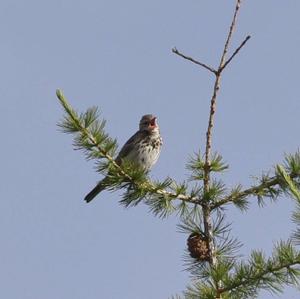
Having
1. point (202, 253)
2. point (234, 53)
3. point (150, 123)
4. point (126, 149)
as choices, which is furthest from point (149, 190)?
point (150, 123)

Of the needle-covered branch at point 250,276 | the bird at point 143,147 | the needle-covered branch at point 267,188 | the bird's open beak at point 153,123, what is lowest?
the needle-covered branch at point 250,276

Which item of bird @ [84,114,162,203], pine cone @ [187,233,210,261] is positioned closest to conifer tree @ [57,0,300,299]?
pine cone @ [187,233,210,261]

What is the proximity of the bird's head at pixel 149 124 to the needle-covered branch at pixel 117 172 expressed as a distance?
3.82 metres

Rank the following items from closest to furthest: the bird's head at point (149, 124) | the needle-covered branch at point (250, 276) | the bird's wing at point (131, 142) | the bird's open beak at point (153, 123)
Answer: the needle-covered branch at point (250, 276) < the bird's wing at point (131, 142) < the bird's head at point (149, 124) < the bird's open beak at point (153, 123)

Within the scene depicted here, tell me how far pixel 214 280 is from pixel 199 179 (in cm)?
119

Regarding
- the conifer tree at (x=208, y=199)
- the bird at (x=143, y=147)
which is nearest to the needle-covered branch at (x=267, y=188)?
the conifer tree at (x=208, y=199)

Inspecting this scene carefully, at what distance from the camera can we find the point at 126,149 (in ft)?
28.3

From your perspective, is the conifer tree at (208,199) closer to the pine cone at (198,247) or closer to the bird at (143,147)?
the pine cone at (198,247)

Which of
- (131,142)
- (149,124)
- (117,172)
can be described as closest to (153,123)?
(149,124)

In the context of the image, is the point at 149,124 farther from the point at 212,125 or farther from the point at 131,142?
the point at 212,125

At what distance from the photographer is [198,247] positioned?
4.89 metres

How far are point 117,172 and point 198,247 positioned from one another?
2.63ft

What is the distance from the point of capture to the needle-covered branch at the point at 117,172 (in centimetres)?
494

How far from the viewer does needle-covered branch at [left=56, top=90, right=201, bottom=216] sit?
16.2 feet
